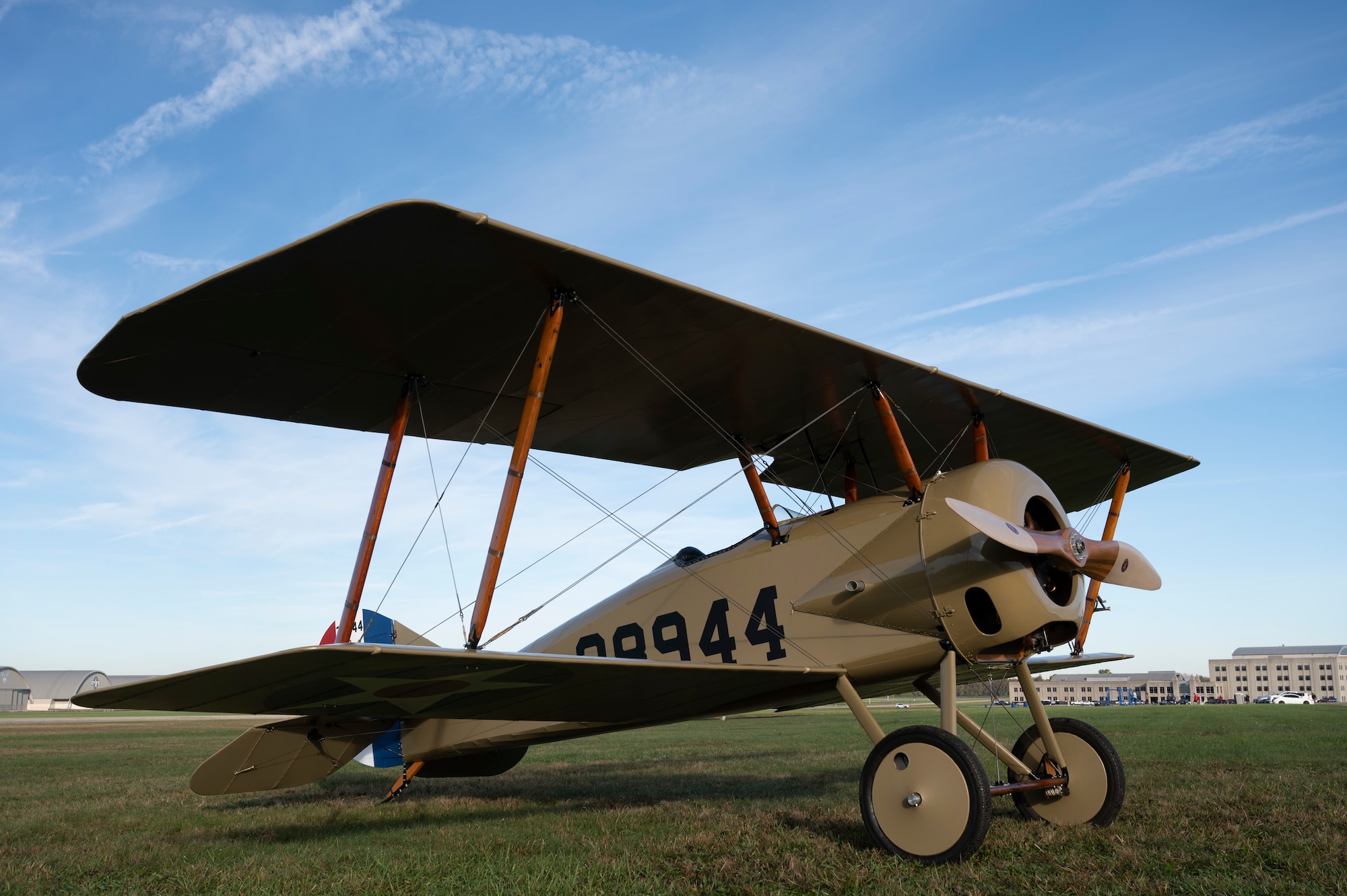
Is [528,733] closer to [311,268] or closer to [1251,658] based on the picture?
[311,268]

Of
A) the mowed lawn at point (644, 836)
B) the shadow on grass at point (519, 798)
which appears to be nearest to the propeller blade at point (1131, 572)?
the mowed lawn at point (644, 836)

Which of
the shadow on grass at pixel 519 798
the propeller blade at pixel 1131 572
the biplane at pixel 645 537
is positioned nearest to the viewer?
the biplane at pixel 645 537

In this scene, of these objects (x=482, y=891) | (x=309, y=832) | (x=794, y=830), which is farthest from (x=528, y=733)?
(x=482, y=891)

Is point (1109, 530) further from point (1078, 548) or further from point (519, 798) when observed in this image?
point (519, 798)

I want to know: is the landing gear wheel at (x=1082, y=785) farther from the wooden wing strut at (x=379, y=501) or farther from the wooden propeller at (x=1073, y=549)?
the wooden wing strut at (x=379, y=501)

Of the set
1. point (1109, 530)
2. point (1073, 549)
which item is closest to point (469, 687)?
point (1073, 549)

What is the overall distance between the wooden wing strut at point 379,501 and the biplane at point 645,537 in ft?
0.05

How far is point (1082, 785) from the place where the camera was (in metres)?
6.74

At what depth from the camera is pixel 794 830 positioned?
6.10 m

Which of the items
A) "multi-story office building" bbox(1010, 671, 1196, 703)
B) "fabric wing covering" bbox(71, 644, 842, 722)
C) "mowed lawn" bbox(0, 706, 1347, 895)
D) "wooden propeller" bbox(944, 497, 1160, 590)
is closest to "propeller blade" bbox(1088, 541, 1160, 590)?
"wooden propeller" bbox(944, 497, 1160, 590)

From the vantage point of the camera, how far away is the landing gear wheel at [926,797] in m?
5.12

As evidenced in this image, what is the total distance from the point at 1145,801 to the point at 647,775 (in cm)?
583

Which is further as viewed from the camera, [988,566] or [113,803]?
[113,803]

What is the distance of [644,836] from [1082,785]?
335 cm
